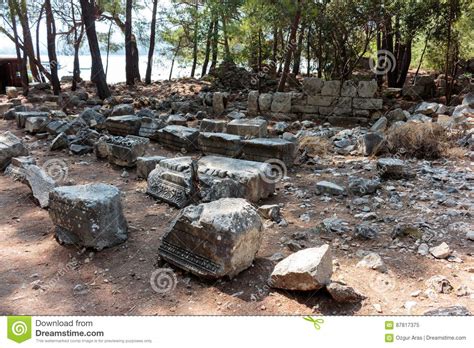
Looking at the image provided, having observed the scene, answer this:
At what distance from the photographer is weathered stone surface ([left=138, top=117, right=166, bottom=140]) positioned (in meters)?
8.25

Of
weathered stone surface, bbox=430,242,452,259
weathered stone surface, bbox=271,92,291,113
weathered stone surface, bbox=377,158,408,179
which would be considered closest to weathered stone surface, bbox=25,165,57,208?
weathered stone surface, bbox=430,242,452,259

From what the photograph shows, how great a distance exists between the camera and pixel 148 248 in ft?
12.8

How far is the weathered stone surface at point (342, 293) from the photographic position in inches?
111

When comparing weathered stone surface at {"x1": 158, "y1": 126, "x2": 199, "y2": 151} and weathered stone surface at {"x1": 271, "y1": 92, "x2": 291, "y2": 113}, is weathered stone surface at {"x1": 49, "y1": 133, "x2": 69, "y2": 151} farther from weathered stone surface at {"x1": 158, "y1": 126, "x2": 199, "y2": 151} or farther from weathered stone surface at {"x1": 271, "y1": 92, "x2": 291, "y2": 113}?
weathered stone surface at {"x1": 271, "y1": 92, "x2": 291, "y2": 113}

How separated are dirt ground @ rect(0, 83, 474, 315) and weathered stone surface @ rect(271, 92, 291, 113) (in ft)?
19.4

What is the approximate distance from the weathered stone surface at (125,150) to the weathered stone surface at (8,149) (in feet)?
4.65

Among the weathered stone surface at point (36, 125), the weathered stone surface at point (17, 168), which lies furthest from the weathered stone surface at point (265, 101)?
the weathered stone surface at point (17, 168)

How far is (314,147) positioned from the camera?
7309mm

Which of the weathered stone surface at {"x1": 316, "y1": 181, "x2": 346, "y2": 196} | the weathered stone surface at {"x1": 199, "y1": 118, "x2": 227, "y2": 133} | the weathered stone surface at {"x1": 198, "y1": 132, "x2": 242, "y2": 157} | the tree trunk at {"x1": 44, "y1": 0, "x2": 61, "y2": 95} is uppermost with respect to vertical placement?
the tree trunk at {"x1": 44, "y1": 0, "x2": 61, "y2": 95}

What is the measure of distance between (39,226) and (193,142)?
3.69 metres

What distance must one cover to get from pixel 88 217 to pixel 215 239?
4.42 ft

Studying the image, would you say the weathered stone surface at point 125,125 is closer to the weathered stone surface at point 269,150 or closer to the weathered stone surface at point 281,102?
the weathered stone surface at point 269,150

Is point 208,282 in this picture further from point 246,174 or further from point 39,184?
point 39,184

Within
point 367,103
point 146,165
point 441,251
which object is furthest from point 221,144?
point 367,103
